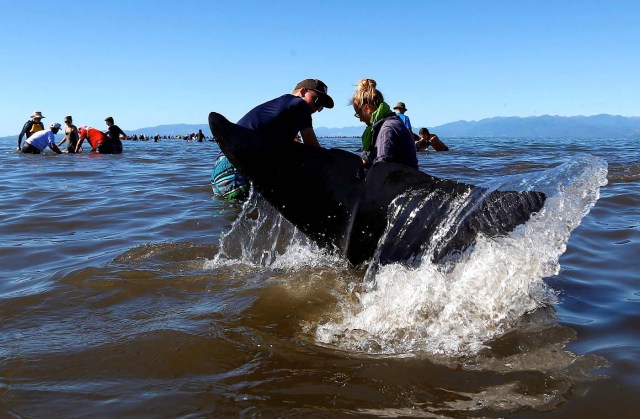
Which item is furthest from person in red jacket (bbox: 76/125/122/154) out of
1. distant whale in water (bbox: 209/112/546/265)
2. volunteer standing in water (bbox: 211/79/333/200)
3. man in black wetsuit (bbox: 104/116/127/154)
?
distant whale in water (bbox: 209/112/546/265)

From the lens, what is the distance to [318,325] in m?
3.70

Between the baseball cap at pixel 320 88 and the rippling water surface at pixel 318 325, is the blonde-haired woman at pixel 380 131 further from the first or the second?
the rippling water surface at pixel 318 325

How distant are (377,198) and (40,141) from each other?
2003 cm

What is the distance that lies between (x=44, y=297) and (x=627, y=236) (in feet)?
19.5

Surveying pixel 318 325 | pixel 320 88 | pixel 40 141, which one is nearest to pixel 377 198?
pixel 318 325

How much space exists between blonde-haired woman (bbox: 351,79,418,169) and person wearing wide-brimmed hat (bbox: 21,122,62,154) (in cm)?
1826

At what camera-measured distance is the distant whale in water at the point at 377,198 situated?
400 centimetres

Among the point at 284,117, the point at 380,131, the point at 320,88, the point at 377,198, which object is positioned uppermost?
the point at 320,88

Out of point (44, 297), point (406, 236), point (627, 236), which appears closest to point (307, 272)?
point (406, 236)

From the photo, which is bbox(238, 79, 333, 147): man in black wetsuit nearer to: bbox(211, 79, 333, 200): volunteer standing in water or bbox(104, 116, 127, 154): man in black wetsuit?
bbox(211, 79, 333, 200): volunteer standing in water

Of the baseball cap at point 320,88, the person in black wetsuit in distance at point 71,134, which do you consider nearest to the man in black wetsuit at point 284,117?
the baseball cap at point 320,88

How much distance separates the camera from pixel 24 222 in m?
7.31

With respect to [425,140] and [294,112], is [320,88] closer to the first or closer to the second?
[294,112]

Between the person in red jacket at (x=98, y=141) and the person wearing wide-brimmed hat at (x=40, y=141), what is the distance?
100cm
